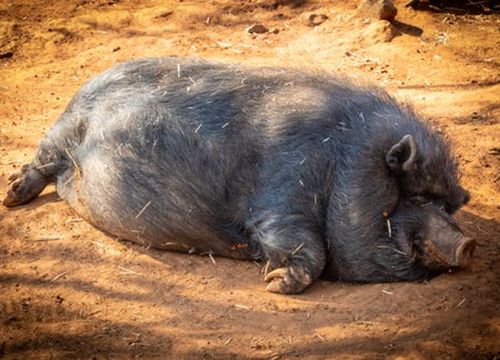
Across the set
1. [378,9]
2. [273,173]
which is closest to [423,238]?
[273,173]

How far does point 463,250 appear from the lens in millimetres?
4191

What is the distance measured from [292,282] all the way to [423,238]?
959mm

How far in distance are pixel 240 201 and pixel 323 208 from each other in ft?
2.01

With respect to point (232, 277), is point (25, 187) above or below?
above

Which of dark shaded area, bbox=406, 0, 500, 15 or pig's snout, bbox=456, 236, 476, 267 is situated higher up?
pig's snout, bbox=456, 236, 476, 267

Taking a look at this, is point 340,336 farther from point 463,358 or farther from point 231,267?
point 231,267

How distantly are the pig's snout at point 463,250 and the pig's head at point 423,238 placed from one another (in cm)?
1

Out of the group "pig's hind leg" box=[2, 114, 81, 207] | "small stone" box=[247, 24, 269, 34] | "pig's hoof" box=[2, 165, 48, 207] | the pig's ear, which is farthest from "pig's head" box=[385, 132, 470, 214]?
"small stone" box=[247, 24, 269, 34]

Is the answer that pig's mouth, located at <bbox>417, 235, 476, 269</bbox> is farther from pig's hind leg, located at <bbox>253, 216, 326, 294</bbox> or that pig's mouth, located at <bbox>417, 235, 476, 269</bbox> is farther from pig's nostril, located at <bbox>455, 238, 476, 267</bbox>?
pig's hind leg, located at <bbox>253, 216, 326, 294</bbox>

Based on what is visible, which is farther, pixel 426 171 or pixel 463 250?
pixel 426 171

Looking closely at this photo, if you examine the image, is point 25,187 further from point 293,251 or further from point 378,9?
point 378,9

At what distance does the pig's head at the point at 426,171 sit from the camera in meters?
4.36

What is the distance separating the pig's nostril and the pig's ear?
605mm

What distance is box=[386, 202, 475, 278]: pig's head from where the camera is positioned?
4.30 meters
